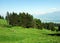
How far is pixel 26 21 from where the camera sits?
138375mm

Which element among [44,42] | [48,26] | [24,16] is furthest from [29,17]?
[44,42]

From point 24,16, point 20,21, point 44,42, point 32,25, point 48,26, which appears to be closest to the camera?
point 44,42

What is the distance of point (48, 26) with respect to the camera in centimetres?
16938

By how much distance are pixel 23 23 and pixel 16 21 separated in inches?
380

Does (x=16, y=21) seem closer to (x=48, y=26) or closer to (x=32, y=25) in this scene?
(x=32, y=25)

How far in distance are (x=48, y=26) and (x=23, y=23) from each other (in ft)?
128

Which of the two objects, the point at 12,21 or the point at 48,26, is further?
the point at 48,26

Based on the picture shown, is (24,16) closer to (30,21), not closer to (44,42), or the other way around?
(30,21)

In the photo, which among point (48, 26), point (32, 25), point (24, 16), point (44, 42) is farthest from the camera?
point (48, 26)

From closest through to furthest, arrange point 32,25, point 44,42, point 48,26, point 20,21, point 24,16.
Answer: point 44,42, point 32,25, point 20,21, point 24,16, point 48,26

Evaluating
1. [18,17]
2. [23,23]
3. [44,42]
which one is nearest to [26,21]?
[23,23]

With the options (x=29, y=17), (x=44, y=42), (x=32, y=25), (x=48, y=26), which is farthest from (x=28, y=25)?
(x=44, y=42)

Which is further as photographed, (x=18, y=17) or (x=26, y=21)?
(x=18, y=17)

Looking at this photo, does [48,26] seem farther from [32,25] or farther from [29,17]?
[32,25]
